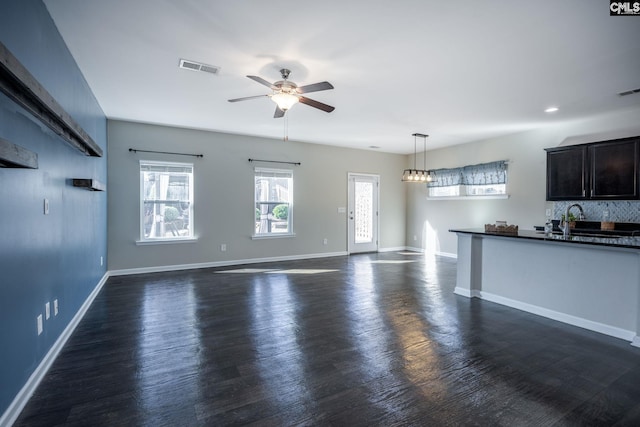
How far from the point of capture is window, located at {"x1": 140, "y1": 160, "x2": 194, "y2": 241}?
5789mm

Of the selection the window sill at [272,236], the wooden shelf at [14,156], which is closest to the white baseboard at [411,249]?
the window sill at [272,236]

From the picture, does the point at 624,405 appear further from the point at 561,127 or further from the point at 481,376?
the point at 561,127

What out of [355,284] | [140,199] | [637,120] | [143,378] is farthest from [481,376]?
[140,199]

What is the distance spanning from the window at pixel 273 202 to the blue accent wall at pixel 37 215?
3.40 metres

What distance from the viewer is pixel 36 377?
7.34ft

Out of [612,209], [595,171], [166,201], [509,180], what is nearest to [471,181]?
[509,180]

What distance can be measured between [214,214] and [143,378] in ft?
13.9

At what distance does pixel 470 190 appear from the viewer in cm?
730

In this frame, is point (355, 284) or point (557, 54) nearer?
point (557, 54)


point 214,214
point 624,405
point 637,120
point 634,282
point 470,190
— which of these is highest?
point 637,120

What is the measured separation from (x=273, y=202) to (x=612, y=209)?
19.4ft

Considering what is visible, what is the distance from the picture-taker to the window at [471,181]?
21.6 ft

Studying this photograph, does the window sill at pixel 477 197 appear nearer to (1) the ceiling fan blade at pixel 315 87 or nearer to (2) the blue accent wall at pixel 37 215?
(1) the ceiling fan blade at pixel 315 87

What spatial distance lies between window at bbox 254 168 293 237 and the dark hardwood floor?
270 centimetres
